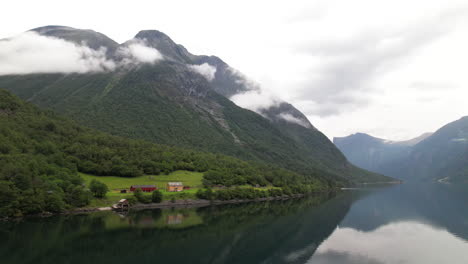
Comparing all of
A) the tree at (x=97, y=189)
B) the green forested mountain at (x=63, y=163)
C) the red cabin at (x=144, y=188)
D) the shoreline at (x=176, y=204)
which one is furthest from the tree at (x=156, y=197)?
the green forested mountain at (x=63, y=163)

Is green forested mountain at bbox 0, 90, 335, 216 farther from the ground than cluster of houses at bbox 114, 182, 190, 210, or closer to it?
farther from the ground

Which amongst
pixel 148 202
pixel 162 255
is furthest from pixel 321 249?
pixel 148 202

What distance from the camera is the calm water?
49688 mm

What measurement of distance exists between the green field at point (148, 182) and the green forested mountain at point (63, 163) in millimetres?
2985

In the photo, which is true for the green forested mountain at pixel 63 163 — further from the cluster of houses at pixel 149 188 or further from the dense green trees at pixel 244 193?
the cluster of houses at pixel 149 188

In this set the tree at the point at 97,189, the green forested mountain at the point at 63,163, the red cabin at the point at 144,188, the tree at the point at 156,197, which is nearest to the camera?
the green forested mountain at the point at 63,163

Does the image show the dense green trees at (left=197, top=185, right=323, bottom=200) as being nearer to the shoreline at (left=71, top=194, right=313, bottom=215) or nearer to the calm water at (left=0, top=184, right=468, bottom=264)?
the shoreline at (left=71, top=194, right=313, bottom=215)

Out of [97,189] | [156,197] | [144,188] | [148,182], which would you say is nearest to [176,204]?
[156,197]

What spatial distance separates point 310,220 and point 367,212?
3542cm

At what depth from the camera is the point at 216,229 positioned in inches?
2817

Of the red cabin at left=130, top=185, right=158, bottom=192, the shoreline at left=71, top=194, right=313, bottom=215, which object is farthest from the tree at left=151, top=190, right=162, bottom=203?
the red cabin at left=130, top=185, right=158, bottom=192

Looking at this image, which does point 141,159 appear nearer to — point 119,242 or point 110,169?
point 110,169

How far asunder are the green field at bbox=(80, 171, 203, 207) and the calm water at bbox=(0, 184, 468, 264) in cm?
1377

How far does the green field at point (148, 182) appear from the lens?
99.9 metres
